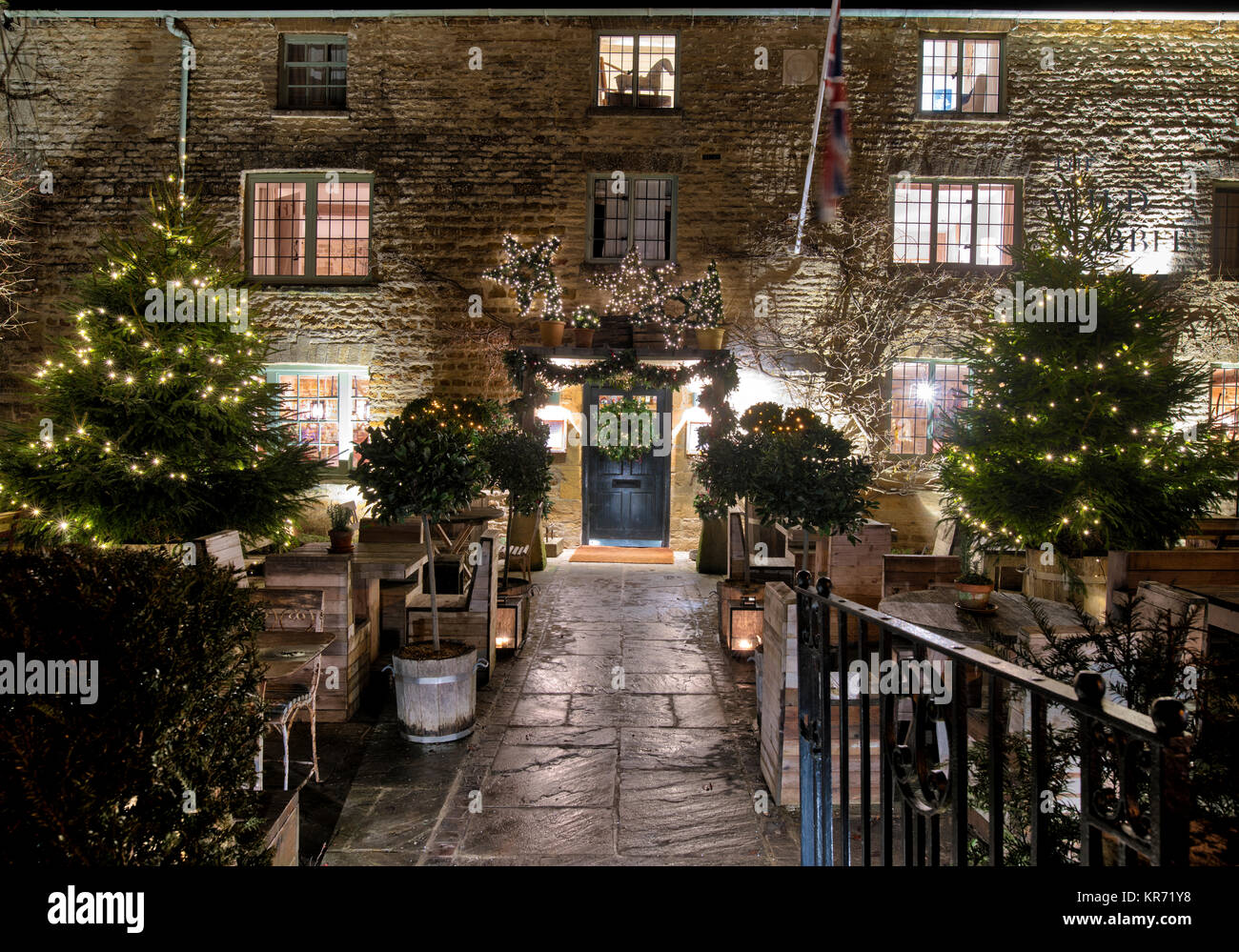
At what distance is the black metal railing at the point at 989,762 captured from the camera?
1.30 m

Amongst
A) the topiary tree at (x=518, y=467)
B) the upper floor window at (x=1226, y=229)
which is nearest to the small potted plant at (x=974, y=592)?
the topiary tree at (x=518, y=467)

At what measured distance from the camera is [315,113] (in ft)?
37.8

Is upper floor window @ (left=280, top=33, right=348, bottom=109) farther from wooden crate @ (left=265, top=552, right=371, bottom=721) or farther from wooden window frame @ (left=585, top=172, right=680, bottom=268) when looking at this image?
wooden crate @ (left=265, top=552, right=371, bottom=721)

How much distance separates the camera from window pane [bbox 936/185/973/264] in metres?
11.5

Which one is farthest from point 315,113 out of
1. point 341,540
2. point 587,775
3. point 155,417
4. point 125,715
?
point 125,715

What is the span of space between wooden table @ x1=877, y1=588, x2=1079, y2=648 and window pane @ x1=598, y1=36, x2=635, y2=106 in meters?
9.26

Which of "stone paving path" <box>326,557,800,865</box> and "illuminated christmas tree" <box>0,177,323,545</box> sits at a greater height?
"illuminated christmas tree" <box>0,177,323,545</box>

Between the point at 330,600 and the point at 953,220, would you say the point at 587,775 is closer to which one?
the point at 330,600

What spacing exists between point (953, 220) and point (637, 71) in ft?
17.3

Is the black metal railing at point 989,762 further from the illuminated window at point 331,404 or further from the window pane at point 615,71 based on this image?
the window pane at point 615,71

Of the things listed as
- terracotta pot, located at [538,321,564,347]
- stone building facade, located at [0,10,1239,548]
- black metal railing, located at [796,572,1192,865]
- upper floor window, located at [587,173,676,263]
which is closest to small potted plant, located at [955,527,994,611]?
black metal railing, located at [796,572,1192,865]

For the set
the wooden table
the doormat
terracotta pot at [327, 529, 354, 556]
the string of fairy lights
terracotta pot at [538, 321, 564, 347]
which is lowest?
the doormat

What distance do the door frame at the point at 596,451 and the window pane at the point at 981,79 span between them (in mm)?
6274

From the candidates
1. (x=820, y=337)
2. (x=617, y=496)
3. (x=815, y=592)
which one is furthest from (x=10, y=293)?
(x=815, y=592)
